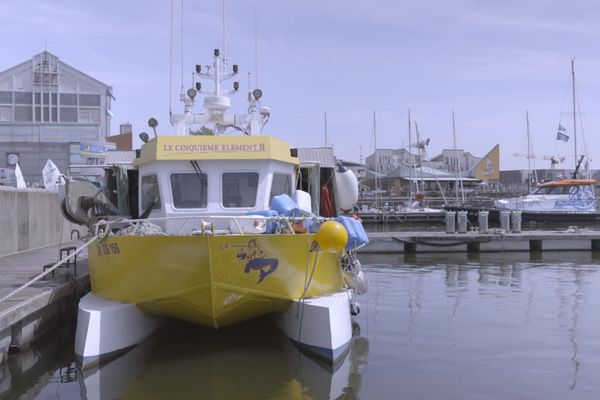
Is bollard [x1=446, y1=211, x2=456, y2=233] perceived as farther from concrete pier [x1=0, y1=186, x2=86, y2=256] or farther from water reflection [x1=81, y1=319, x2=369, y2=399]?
water reflection [x1=81, y1=319, x2=369, y2=399]

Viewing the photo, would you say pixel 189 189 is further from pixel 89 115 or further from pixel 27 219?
pixel 89 115

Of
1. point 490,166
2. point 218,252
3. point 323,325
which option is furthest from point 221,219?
point 490,166

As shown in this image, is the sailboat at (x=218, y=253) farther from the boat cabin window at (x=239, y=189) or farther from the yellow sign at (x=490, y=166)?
the yellow sign at (x=490, y=166)

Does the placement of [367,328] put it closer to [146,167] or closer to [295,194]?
[295,194]

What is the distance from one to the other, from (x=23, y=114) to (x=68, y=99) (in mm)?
3991

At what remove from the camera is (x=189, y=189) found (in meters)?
9.27

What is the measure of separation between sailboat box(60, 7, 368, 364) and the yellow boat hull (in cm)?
1

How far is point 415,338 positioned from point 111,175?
601 centimetres

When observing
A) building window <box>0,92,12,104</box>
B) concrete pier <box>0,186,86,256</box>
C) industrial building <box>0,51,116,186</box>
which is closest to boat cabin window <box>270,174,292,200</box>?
concrete pier <box>0,186,86,256</box>

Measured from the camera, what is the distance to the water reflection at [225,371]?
7.50 meters

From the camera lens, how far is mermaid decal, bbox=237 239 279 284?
25.1 ft

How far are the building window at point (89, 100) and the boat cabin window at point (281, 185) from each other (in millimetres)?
49359

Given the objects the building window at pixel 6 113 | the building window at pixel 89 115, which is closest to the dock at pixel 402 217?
the building window at pixel 89 115

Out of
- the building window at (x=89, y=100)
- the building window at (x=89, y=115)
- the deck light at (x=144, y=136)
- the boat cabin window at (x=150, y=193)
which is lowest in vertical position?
the boat cabin window at (x=150, y=193)
